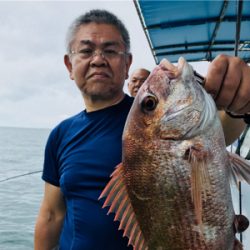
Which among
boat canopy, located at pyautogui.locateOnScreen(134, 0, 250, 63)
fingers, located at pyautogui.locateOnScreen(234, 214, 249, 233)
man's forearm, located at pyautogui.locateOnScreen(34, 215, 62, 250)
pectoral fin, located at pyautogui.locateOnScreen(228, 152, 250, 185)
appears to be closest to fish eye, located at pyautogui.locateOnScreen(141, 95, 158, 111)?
pectoral fin, located at pyautogui.locateOnScreen(228, 152, 250, 185)

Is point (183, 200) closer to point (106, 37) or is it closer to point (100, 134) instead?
point (100, 134)

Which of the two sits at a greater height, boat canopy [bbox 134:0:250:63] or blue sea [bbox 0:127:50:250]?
boat canopy [bbox 134:0:250:63]

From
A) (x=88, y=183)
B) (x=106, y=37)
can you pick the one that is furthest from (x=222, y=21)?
(x=88, y=183)

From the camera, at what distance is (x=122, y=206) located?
144 centimetres

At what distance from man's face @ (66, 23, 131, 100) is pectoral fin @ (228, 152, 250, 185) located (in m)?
0.97

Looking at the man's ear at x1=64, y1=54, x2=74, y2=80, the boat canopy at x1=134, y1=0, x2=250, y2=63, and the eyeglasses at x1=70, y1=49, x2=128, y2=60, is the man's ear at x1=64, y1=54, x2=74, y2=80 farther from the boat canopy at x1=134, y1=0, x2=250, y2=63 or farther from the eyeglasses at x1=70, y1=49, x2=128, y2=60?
the boat canopy at x1=134, y1=0, x2=250, y2=63

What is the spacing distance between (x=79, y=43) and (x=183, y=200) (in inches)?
47.7

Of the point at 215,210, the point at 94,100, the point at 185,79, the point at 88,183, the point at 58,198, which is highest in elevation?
the point at 185,79

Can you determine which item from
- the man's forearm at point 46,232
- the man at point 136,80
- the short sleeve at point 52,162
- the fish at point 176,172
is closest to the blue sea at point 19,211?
the man at point 136,80

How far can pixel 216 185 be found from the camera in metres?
1.35

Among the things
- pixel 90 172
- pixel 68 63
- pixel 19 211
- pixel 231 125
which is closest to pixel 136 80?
pixel 68 63

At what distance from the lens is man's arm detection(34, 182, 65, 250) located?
8.01 feet

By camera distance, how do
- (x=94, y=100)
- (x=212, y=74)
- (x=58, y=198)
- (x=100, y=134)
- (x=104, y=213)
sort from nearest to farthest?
(x=212, y=74) < (x=104, y=213) < (x=100, y=134) < (x=94, y=100) < (x=58, y=198)

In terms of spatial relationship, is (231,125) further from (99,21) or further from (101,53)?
(99,21)
